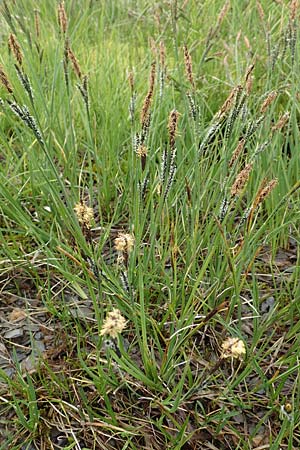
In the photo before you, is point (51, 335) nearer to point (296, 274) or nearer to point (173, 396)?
point (173, 396)

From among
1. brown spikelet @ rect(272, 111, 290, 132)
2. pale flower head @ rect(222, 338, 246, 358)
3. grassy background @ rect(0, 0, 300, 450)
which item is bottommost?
grassy background @ rect(0, 0, 300, 450)

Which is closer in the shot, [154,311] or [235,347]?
[235,347]

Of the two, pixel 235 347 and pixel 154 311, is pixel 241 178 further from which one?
pixel 154 311

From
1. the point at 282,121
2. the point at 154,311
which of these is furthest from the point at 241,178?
the point at 154,311

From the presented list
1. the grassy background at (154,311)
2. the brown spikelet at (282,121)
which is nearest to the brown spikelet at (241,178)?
the grassy background at (154,311)

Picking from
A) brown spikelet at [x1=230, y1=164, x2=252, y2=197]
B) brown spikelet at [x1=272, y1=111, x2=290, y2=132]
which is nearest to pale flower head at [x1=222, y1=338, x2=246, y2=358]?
brown spikelet at [x1=230, y1=164, x2=252, y2=197]

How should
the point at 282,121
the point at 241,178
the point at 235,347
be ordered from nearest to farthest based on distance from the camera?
the point at 235,347 < the point at 241,178 < the point at 282,121

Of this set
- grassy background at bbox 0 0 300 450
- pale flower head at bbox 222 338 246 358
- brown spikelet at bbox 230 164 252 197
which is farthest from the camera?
grassy background at bbox 0 0 300 450

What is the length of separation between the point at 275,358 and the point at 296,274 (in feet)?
0.79

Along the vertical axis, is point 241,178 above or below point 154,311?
above

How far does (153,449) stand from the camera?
3.94 feet

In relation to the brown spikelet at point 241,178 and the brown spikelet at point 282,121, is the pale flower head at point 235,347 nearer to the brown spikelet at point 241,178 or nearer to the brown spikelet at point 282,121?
the brown spikelet at point 241,178

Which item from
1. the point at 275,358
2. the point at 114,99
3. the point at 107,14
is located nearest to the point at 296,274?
the point at 275,358

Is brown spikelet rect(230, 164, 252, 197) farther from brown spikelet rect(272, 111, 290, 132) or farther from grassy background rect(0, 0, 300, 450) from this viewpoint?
brown spikelet rect(272, 111, 290, 132)
